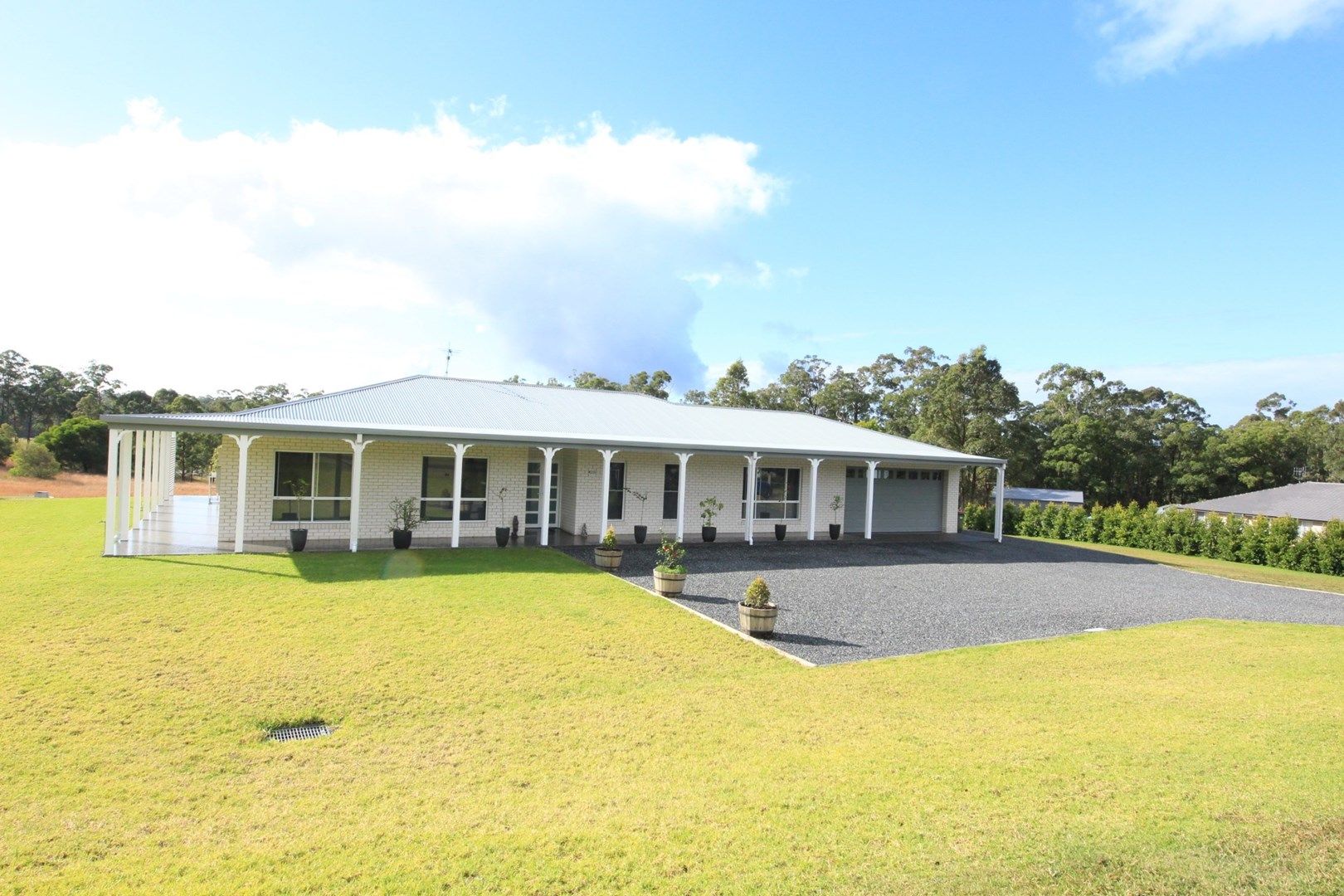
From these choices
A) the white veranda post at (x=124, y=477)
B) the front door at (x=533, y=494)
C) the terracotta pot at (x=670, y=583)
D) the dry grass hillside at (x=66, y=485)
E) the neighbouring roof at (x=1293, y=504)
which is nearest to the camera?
the terracotta pot at (x=670, y=583)

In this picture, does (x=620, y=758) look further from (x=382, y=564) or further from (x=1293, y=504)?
(x=1293, y=504)

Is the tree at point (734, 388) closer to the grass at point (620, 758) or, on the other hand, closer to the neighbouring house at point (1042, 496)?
the neighbouring house at point (1042, 496)

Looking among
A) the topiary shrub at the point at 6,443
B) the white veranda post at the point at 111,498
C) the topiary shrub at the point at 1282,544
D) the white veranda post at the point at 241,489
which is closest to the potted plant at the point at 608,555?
the white veranda post at the point at 241,489

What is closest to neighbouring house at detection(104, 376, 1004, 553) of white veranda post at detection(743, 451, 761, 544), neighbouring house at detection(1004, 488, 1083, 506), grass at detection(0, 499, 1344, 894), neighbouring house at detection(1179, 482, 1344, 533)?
white veranda post at detection(743, 451, 761, 544)

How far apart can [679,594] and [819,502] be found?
1051 cm

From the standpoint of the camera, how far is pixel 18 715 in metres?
5.73

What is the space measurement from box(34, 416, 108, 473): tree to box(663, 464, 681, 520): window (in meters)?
41.0

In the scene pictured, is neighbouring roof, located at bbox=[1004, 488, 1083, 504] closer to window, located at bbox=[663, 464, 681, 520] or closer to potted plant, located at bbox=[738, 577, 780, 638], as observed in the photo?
window, located at bbox=[663, 464, 681, 520]

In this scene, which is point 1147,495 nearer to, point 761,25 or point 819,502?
point 819,502

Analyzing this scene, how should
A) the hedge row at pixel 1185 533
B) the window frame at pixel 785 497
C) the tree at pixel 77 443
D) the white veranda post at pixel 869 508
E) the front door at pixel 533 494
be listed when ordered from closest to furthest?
the front door at pixel 533 494 → the white veranda post at pixel 869 508 → the hedge row at pixel 1185 533 → the window frame at pixel 785 497 → the tree at pixel 77 443

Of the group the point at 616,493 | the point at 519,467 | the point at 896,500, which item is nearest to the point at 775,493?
the point at 896,500

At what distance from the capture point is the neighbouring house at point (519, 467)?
1488 cm

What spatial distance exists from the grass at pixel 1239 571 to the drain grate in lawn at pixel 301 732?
20.3 metres

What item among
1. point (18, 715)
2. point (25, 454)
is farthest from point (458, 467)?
point (25, 454)
